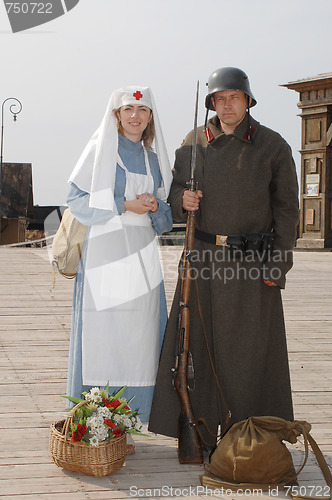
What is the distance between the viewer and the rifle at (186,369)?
3285 millimetres

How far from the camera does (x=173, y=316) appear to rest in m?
3.47

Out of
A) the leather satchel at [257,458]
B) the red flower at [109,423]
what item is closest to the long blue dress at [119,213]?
the red flower at [109,423]

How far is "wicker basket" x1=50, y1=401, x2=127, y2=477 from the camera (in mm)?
3049

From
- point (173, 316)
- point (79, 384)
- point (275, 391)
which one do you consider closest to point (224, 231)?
point (173, 316)

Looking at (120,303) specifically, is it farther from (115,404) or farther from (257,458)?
(257,458)

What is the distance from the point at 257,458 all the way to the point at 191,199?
1184mm

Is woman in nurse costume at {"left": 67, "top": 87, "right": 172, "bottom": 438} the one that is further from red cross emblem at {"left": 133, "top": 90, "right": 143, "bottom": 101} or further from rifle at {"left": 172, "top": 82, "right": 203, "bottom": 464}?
rifle at {"left": 172, "top": 82, "right": 203, "bottom": 464}

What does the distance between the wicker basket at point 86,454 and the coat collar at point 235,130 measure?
141 centimetres

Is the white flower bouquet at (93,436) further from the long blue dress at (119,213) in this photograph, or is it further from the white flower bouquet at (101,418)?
the long blue dress at (119,213)

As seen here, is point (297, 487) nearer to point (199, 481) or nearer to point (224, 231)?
point (199, 481)

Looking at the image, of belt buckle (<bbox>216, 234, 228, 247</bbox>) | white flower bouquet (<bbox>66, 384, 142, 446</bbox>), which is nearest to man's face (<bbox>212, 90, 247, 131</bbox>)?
belt buckle (<bbox>216, 234, 228, 247</bbox>)

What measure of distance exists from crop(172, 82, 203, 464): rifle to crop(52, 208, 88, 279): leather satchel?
0.53 metres

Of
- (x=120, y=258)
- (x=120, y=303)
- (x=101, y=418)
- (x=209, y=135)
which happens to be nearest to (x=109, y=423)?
(x=101, y=418)

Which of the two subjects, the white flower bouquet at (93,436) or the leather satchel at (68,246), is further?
the leather satchel at (68,246)
